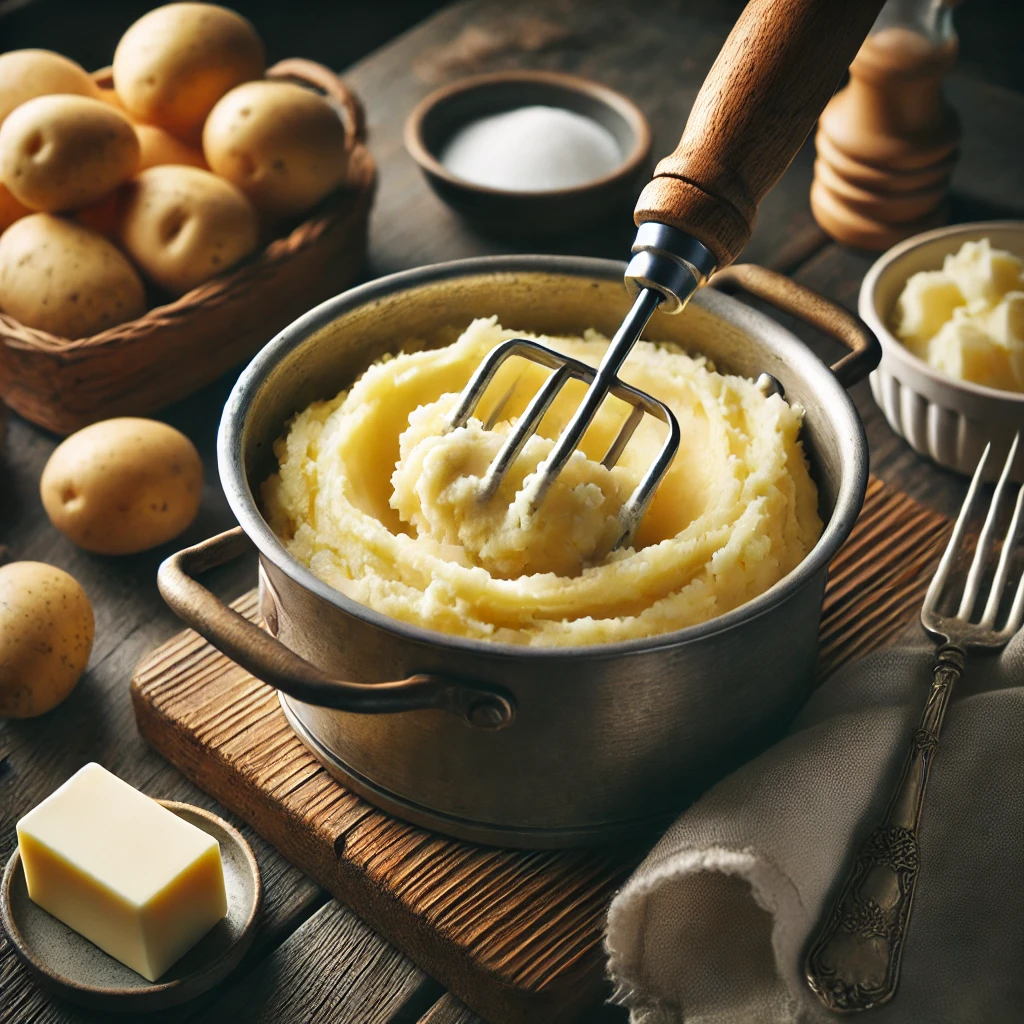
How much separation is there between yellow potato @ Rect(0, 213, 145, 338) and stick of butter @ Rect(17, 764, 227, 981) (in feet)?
1.60

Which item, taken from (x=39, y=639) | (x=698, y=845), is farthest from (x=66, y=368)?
(x=698, y=845)

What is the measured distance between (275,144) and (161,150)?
0.45 feet

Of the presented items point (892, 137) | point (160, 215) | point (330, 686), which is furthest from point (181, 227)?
point (892, 137)

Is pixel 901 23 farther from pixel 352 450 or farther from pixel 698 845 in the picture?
pixel 698 845

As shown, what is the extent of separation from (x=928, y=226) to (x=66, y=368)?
3.11 feet

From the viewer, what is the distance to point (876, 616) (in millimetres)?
966

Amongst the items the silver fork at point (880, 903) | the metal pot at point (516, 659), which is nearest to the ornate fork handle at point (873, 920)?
the silver fork at point (880, 903)

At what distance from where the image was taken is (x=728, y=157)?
29.5 inches

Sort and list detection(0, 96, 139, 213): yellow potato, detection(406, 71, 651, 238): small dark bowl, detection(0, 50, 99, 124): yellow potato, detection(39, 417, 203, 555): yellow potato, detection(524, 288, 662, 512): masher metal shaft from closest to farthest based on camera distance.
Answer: detection(524, 288, 662, 512): masher metal shaft, detection(39, 417, 203, 555): yellow potato, detection(0, 96, 139, 213): yellow potato, detection(0, 50, 99, 124): yellow potato, detection(406, 71, 651, 238): small dark bowl

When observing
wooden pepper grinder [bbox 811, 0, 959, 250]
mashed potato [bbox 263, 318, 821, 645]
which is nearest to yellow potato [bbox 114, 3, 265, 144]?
mashed potato [bbox 263, 318, 821, 645]

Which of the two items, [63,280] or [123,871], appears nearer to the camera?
[123,871]

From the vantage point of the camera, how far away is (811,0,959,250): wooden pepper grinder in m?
1.28

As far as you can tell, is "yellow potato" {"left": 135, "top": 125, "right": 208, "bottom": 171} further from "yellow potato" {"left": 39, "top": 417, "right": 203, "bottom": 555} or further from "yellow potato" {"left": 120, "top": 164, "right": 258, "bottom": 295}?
"yellow potato" {"left": 39, "top": 417, "right": 203, "bottom": 555}

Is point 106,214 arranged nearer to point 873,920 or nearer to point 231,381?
point 231,381
